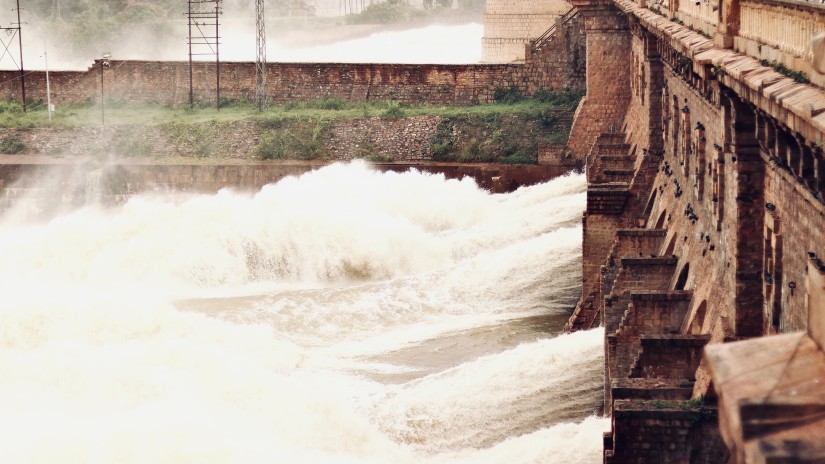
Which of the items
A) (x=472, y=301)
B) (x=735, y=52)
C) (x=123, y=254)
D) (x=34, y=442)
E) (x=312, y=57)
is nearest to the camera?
(x=735, y=52)

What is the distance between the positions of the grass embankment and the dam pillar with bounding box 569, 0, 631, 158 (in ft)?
9.15

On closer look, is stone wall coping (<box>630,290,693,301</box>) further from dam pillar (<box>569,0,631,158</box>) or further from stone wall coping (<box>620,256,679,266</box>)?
dam pillar (<box>569,0,631,158</box>)

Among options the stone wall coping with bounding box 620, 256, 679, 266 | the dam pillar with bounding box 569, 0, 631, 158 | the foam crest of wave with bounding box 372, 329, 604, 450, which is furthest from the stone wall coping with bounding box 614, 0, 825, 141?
the dam pillar with bounding box 569, 0, 631, 158

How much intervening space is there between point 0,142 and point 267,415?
103ft

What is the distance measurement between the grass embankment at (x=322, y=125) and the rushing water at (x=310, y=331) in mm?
3529

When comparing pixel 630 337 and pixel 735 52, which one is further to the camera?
pixel 630 337

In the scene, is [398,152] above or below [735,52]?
below

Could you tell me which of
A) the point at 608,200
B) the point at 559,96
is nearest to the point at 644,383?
the point at 608,200

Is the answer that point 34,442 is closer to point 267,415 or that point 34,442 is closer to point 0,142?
point 267,415

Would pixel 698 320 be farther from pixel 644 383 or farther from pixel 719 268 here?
pixel 644 383

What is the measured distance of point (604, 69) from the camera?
37281mm

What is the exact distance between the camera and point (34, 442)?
48.5 feet

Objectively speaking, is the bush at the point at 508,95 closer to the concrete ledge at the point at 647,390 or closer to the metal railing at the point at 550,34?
the metal railing at the point at 550,34

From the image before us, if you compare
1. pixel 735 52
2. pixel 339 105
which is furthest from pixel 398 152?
pixel 735 52
